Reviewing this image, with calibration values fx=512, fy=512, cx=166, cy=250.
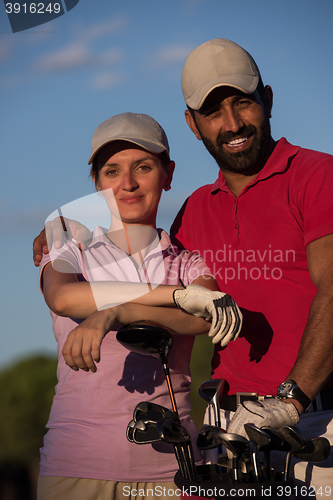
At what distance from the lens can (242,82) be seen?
289cm

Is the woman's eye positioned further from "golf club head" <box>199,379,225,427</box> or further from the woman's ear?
"golf club head" <box>199,379,225,427</box>

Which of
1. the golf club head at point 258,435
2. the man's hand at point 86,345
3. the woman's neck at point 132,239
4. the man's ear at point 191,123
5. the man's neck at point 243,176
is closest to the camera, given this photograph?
the golf club head at point 258,435

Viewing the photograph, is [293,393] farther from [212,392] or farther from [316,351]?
[212,392]

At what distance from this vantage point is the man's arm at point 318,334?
2.24 m

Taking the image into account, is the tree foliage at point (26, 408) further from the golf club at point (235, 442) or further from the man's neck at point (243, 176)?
the golf club at point (235, 442)

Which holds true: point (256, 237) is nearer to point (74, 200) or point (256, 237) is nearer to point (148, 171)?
point (148, 171)

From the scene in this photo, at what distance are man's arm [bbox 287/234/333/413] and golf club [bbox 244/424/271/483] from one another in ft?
1.71

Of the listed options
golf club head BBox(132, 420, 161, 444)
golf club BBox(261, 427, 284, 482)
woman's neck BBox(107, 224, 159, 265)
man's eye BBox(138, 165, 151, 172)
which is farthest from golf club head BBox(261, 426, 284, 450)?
man's eye BBox(138, 165, 151, 172)

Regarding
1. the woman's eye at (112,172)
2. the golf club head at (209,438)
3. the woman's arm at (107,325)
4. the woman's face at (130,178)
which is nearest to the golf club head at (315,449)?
the golf club head at (209,438)

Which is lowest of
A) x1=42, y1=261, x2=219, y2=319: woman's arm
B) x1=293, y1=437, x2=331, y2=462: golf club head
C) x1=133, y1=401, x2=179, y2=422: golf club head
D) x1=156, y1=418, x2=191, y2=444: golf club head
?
x1=293, y1=437, x2=331, y2=462: golf club head

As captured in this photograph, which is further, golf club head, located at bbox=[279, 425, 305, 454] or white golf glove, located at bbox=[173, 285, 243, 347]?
white golf glove, located at bbox=[173, 285, 243, 347]

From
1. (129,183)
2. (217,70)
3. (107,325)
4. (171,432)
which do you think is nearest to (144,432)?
(171,432)

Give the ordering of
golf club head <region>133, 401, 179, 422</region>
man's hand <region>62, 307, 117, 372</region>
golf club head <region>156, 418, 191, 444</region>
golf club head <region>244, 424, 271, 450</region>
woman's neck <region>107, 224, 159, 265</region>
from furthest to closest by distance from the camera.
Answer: woman's neck <region>107, 224, 159, 265</region> → man's hand <region>62, 307, 117, 372</region> → golf club head <region>133, 401, 179, 422</region> → golf club head <region>156, 418, 191, 444</region> → golf club head <region>244, 424, 271, 450</region>

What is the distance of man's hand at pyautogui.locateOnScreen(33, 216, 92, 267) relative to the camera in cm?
268
